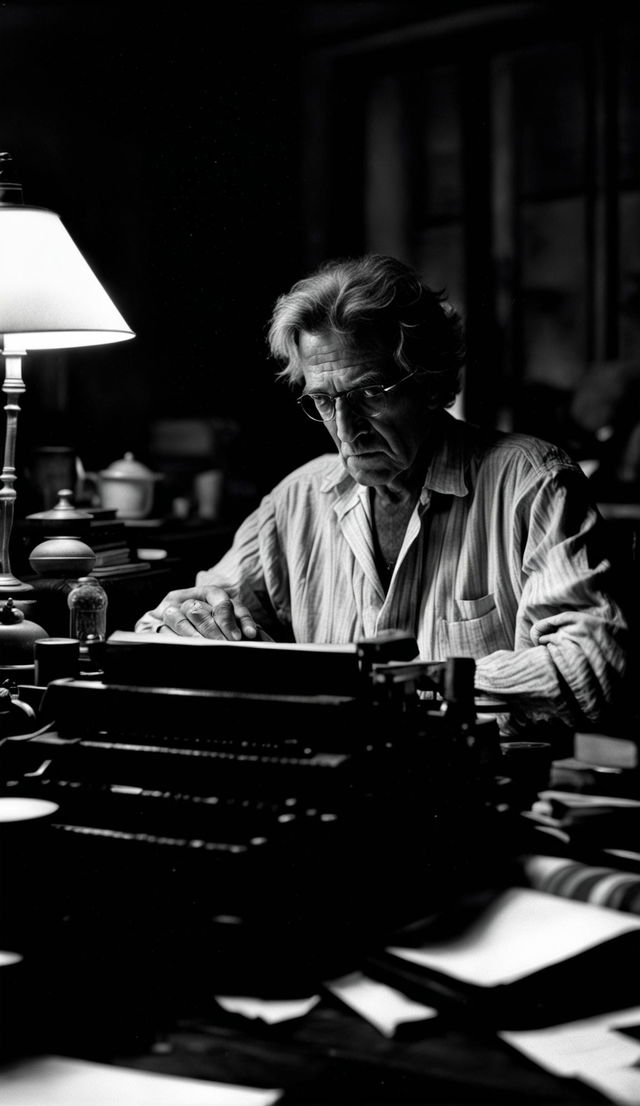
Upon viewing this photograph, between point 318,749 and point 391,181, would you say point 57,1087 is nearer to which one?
point 318,749

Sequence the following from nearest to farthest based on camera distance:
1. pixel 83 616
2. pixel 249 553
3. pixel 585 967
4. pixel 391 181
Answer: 1. pixel 585 967
2. pixel 83 616
3. pixel 249 553
4. pixel 391 181

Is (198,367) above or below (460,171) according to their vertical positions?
below

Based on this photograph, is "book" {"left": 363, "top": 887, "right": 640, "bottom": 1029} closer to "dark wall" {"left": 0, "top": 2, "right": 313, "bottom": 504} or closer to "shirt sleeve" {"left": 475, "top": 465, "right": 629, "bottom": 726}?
"shirt sleeve" {"left": 475, "top": 465, "right": 629, "bottom": 726}

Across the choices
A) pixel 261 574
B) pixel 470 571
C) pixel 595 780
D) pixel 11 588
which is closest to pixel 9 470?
pixel 11 588

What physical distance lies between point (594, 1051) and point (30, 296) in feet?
5.11

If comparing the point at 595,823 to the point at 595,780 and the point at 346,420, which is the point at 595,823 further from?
the point at 346,420

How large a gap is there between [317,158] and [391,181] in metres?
0.38

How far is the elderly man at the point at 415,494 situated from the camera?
1.99 meters

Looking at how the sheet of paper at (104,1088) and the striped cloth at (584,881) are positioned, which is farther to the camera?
the striped cloth at (584,881)

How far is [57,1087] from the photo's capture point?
82 cm

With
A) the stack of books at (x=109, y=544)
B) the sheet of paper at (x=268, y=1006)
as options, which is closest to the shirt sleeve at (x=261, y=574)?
the stack of books at (x=109, y=544)

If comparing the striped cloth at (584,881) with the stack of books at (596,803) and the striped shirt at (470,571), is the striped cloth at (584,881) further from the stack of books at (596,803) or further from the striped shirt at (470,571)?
the striped shirt at (470,571)

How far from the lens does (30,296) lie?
78.6 inches

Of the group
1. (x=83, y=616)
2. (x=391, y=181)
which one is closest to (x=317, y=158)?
(x=391, y=181)
